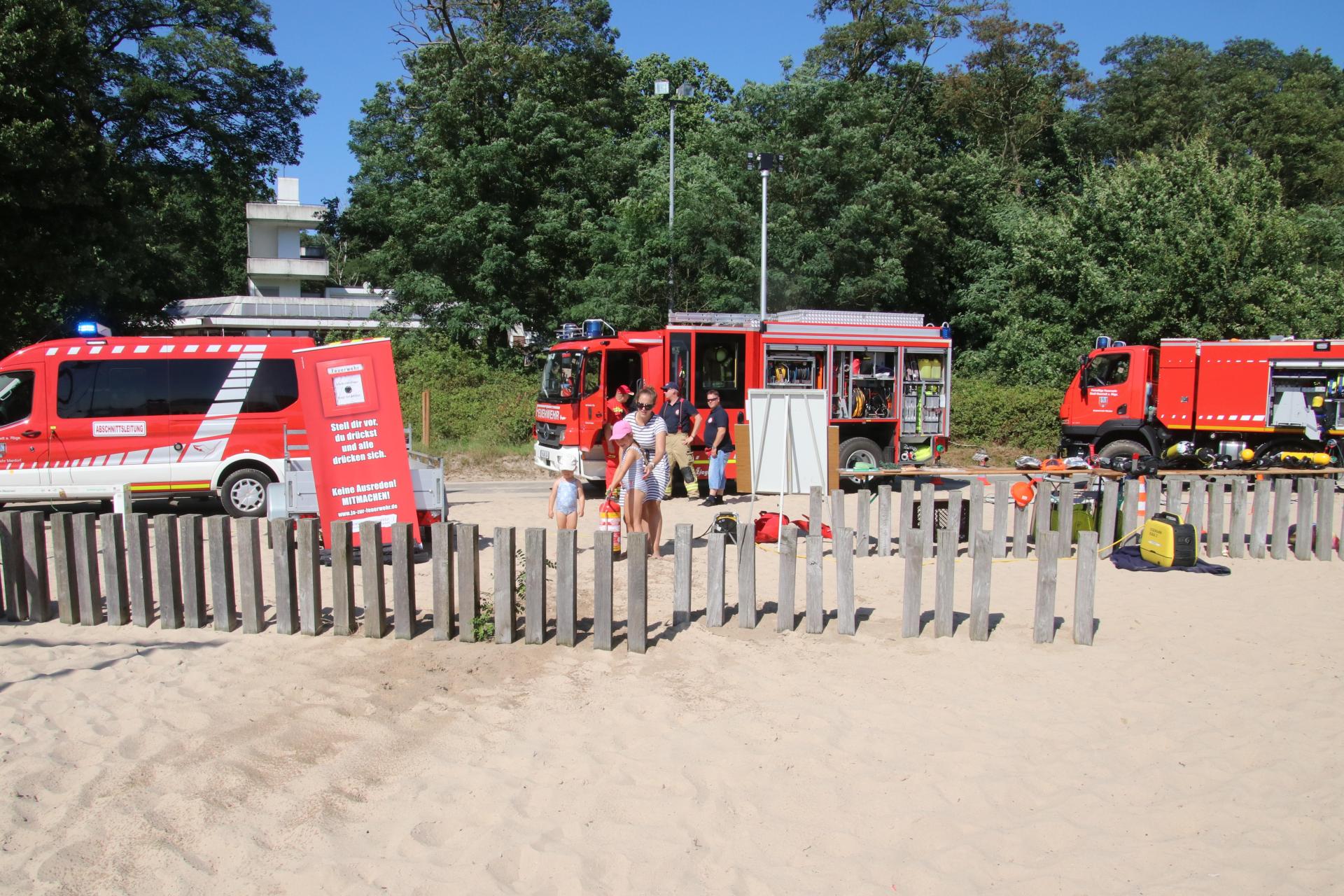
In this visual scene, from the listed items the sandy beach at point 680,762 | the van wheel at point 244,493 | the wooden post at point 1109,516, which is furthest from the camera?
the van wheel at point 244,493

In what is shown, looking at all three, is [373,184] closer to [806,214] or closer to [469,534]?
[806,214]

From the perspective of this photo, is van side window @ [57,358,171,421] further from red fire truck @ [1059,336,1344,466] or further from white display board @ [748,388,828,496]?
red fire truck @ [1059,336,1344,466]

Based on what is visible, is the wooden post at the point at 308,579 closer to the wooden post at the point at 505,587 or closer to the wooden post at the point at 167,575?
the wooden post at the point at 167,575

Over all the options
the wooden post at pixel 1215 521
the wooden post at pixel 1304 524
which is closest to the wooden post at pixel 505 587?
the wooden post at pixel 1215 521

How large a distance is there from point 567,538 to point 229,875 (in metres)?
2.79

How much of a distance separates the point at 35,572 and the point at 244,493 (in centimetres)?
511

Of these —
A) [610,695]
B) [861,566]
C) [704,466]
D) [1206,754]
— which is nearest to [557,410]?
[704,466]

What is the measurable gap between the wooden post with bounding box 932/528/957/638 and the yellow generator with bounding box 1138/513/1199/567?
11.6ft

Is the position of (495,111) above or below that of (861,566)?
above

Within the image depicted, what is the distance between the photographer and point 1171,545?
29.5 ft

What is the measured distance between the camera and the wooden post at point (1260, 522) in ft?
32.9

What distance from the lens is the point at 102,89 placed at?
1017 inches

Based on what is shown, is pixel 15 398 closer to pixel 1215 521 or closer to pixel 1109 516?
pixel 1109 516

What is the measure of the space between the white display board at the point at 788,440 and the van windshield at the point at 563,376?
191 inches
